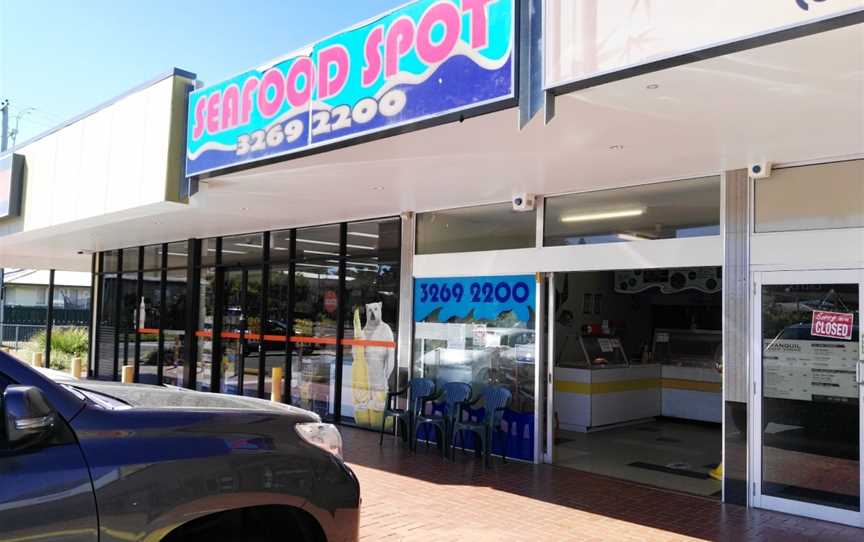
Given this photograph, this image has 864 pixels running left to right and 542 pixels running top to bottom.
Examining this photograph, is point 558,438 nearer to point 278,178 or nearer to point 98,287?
point 278,178

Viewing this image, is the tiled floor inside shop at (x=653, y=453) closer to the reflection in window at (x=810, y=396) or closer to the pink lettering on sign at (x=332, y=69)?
the reflection in window at (x=810, y=396)

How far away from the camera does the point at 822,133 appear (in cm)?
544

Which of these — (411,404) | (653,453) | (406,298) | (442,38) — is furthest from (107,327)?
(442,38)

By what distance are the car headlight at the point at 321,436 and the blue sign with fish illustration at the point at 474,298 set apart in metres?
5.04

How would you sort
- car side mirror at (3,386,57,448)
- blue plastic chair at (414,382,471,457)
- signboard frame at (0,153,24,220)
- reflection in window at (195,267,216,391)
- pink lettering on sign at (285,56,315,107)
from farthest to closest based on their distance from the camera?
reflection in window at (195,267,216,391) < signboard frame at (0,153,24,220) < blue plastic chair at (414,382,471,457) < pink lettering on sign at (285,56,315,107) < car side mirror at (3,386,57,448)

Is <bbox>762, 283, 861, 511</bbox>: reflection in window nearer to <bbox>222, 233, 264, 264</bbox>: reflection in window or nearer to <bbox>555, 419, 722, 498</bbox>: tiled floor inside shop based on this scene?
<bbox>555, 419, 722, 498</bbox>: tiled floor inside shop

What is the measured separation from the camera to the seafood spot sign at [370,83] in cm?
502

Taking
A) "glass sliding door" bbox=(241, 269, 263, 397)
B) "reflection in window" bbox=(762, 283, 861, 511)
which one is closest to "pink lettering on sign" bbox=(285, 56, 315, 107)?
"reflection in window" bbox=(762, 283, 861, 511)

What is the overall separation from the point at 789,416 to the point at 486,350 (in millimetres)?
3511

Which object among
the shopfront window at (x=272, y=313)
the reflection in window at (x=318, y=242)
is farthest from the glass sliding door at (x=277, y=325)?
the reflection in window at (x=318, y=242)

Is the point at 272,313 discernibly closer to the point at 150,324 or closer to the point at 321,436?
the point at 150,324

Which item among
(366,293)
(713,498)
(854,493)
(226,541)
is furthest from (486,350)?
(226,541)

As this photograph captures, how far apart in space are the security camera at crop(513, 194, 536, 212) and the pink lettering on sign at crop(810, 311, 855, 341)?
3.19 m

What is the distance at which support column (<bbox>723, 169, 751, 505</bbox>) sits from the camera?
6.39 meters
